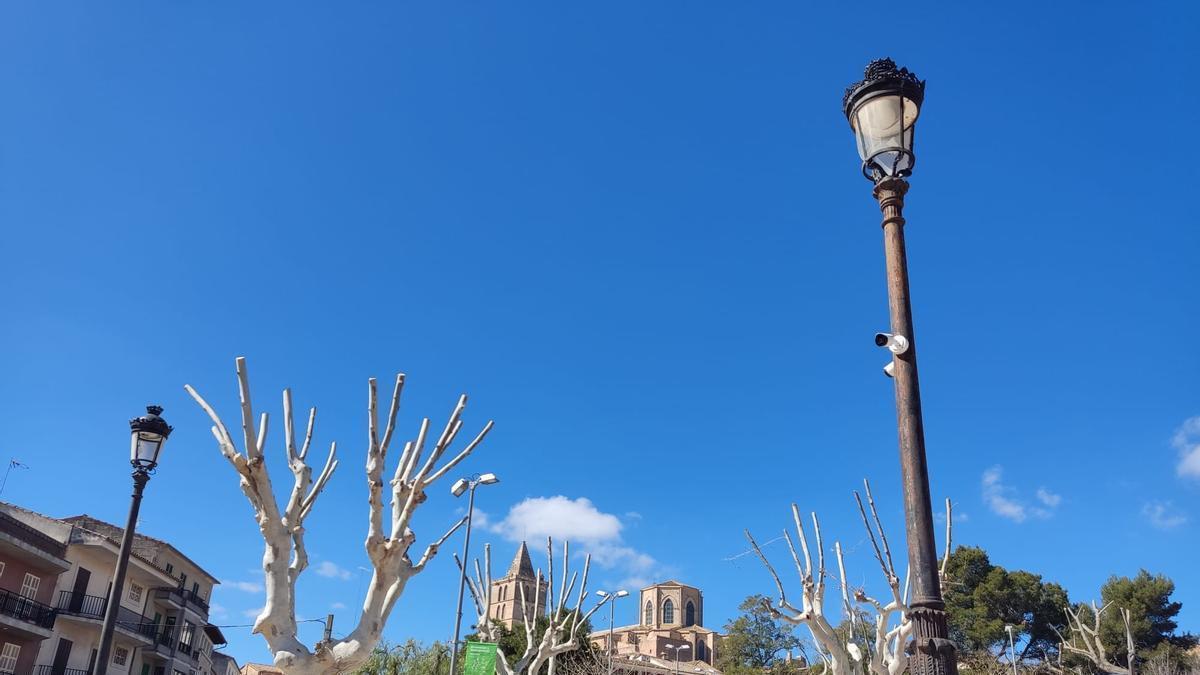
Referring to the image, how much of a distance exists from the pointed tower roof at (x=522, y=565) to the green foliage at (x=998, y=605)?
7135 cm

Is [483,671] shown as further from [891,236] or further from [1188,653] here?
[1188,653]

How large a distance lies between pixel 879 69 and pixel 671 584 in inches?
4558

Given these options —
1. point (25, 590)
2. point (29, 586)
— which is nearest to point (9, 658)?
point (25, 590)

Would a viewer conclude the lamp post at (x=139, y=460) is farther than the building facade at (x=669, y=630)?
No

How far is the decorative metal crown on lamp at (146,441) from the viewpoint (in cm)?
977

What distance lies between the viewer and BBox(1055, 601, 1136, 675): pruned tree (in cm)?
3097

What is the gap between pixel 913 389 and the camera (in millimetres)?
5207

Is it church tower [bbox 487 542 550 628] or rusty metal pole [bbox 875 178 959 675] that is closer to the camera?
rusty metal pole [bbox 875 178 959 675]

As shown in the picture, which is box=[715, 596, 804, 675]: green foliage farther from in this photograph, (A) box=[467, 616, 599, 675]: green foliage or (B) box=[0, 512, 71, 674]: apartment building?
(B) box=[0, 512, 71, 674]: apartment building

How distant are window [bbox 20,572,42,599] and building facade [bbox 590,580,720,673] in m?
63.8

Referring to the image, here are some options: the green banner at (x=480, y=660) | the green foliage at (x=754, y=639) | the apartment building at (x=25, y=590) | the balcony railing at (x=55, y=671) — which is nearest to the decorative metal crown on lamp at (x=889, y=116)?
the green banner at (x=480, y=660)

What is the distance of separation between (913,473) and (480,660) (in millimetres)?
13006

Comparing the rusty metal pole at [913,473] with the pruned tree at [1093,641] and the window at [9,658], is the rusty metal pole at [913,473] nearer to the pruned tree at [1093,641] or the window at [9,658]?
the pruned tree at [1093,641]

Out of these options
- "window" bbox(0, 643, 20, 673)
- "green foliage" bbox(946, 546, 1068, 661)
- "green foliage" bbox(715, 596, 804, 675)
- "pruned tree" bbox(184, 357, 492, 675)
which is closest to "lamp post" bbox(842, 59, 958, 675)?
"pruned tree" bbox(184, 357, 492, 675)
